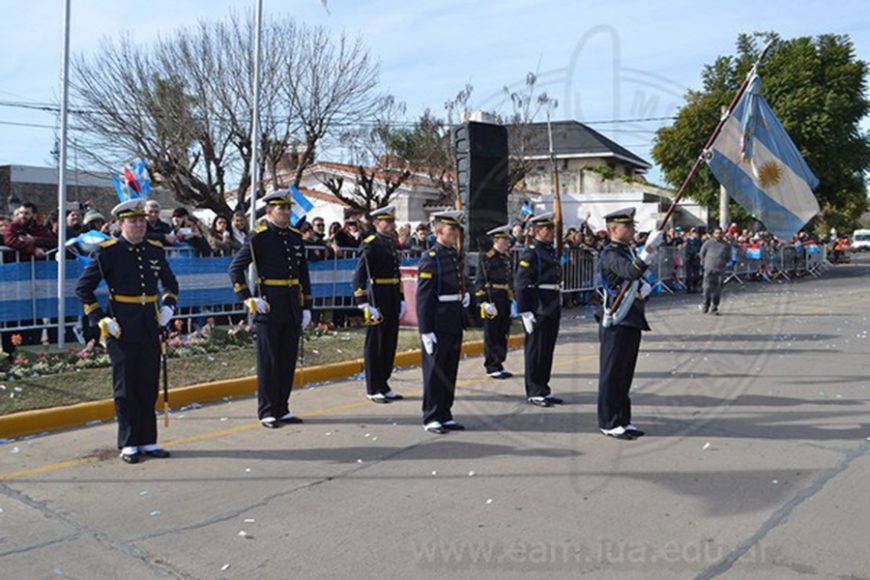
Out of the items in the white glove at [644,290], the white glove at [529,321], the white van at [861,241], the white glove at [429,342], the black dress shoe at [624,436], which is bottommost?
the black dress shoe at [624,436]

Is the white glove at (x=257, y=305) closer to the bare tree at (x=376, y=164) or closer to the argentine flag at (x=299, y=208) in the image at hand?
the argentine flag at (x=299, y=208)

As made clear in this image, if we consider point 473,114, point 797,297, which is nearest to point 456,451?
Answer: point 473,114

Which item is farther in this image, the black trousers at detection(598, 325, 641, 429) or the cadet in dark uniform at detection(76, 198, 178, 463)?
the black trousers at detection(598, 325, 641, 429)

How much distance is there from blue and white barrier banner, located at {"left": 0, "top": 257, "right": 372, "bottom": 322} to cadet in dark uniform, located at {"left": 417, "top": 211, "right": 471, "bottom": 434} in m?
5.05

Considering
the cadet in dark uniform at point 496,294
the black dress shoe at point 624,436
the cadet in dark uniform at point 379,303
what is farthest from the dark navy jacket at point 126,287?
the cadet in dark uniform at point 496,294

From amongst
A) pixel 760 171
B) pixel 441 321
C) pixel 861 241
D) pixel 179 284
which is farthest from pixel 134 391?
pixel 861 241

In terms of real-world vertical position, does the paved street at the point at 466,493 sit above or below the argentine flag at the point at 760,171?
below

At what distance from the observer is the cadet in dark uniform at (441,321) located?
22.0 feet

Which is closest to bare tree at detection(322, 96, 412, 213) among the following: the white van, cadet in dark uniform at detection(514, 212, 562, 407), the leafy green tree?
the leafy green tree

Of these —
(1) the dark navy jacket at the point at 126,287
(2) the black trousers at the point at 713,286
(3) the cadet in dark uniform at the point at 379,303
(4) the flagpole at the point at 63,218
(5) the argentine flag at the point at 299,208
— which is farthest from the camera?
(2) the black trousers at the point at 713,286

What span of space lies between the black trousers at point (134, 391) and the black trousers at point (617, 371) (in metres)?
3.55

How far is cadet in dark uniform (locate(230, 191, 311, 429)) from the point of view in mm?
6895

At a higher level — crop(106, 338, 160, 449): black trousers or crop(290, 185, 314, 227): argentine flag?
crop(290, 185, 314, 227): argentine flag

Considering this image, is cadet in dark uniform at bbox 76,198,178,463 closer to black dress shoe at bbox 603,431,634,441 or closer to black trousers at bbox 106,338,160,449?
black trousers at bbox 106,338,160,449
